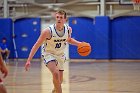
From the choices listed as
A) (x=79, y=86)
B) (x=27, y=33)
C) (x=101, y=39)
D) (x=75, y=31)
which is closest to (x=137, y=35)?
(x=101, y=39)

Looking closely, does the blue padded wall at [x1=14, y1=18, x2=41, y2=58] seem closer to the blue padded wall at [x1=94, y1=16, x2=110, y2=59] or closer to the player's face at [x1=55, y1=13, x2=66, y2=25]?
the blue padded wall at [x1=94, y1=16, x2=110, y2=59]

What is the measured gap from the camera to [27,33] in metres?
22.5

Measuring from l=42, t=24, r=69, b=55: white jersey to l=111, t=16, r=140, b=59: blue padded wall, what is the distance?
552 inches

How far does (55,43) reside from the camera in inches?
295

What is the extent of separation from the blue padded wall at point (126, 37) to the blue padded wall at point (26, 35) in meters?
4.56

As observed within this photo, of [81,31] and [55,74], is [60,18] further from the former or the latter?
[81,31]

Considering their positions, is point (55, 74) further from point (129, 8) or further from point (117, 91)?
point (129, 8)

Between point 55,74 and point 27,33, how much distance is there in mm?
15502

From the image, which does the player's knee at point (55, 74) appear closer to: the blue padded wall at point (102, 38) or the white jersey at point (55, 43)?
the white jersey at point (55, 43)

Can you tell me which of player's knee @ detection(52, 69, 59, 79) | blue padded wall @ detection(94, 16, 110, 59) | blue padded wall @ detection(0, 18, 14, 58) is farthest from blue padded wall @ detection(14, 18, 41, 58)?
player's knee @ detection(52, 69, 59, 79)

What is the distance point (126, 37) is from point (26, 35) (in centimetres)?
595

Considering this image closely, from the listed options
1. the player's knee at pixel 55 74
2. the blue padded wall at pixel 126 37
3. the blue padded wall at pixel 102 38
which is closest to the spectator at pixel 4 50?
the blue padded wall at pixel 102 38

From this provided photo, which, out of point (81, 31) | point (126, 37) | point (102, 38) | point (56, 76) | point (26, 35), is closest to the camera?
point (56, 76)

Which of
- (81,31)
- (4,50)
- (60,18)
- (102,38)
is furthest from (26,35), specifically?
(60,18)
